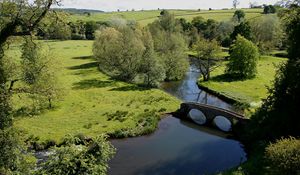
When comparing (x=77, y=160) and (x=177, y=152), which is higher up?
(x=77, y=160)

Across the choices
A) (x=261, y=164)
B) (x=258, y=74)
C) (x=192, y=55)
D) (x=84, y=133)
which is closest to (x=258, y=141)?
(x=261, y=164)

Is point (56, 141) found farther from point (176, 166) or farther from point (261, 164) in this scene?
point (261, 164)

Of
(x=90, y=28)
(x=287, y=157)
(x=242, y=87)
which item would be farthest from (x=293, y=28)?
(x=90, y=28)

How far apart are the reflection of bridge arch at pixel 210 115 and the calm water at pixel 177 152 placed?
210 cm

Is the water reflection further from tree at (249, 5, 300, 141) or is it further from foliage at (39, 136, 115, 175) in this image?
foliage at (39, 136, 115, 175)

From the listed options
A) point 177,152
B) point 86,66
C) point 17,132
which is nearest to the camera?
point 17,132

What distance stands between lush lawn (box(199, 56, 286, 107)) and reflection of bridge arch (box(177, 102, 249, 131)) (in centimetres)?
834

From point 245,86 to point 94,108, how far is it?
3741 centimetres

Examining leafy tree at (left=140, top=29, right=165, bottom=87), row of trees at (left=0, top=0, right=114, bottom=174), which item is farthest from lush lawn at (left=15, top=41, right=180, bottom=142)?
row of trees at (left=0, top=0, right=114, bottom=174)

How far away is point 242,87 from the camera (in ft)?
270

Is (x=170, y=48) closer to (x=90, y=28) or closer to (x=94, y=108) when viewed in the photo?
(x=94, y=108)

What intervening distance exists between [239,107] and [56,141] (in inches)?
1369

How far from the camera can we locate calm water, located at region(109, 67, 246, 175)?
43906mm

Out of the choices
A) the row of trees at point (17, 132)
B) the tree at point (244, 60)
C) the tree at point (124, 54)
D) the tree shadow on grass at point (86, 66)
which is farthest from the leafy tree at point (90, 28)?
the row of trees at point (17, 132)
